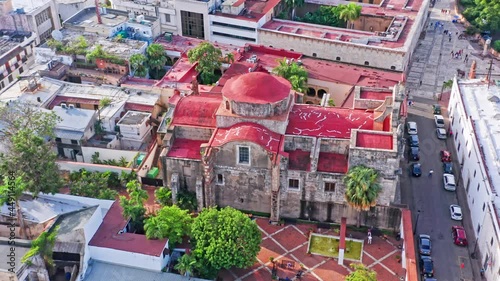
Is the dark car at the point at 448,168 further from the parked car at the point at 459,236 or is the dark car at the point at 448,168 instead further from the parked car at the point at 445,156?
the parked car at the point at 459,236

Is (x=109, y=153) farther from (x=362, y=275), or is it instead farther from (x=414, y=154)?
(x=414, y=154)

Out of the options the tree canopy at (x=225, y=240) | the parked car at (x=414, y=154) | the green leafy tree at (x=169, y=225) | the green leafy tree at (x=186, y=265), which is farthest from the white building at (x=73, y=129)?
the parked car at (x=414, y=154)

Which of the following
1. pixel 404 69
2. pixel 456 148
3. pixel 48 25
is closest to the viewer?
pixel 456 148

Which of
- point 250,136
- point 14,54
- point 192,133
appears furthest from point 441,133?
point 14,54

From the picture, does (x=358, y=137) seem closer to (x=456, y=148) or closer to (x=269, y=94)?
(x=269, y=94)

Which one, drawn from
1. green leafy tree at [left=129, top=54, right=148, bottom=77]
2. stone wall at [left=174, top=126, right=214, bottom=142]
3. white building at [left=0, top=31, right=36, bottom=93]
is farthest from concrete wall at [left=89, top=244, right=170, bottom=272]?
white building at [left=0, top=31, right=36, bottom=93]

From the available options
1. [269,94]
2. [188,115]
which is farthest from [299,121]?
[188,115]
